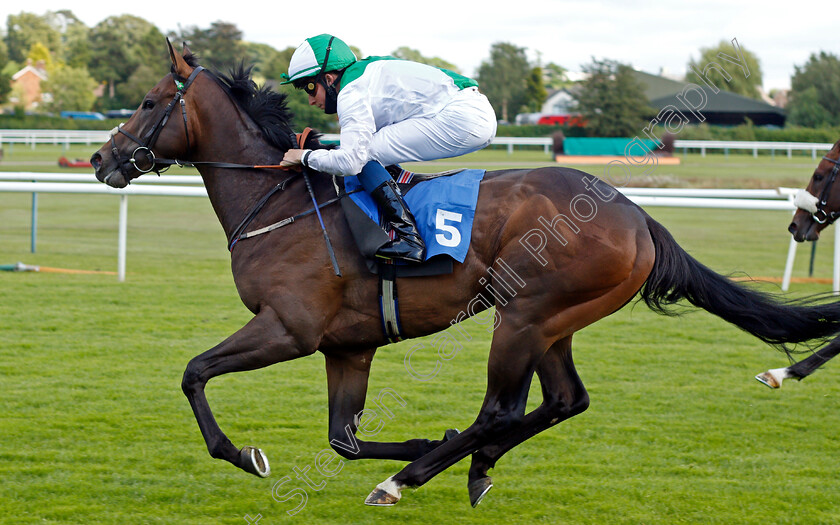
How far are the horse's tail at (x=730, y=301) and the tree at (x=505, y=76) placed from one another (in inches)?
1458

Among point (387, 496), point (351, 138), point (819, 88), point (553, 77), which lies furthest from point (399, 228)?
point (553, 77)

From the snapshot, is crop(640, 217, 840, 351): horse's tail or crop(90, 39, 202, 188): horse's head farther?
crop(90, 39, 202, 188): horse's head

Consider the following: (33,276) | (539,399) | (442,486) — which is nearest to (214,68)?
(442,486)

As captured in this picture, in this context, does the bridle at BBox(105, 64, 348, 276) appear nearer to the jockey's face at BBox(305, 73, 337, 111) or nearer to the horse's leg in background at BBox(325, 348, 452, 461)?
the jockey's face at BBox(305, 73, 337, 111)

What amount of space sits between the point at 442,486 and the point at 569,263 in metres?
1.18

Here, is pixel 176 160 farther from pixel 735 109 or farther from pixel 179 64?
pixel 735 109

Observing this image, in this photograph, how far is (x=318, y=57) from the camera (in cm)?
326

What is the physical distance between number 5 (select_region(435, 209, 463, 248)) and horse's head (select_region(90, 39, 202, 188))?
3.76 feet

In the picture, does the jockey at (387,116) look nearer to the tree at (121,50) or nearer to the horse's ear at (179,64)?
the horse's ear at (179,64)

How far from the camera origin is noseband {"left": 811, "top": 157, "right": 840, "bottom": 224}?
491cm

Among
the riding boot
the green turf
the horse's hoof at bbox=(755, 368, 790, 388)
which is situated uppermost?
the riding boot

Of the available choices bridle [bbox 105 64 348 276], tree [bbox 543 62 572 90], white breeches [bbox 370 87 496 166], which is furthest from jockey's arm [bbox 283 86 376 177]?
tree [bbox 543 62 572 90]

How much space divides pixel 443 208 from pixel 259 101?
991 mm

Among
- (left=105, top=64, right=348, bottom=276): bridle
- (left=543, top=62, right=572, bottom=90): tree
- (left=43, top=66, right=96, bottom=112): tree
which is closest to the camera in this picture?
(left=105, top=64, right=348, bottom=276): bridle
